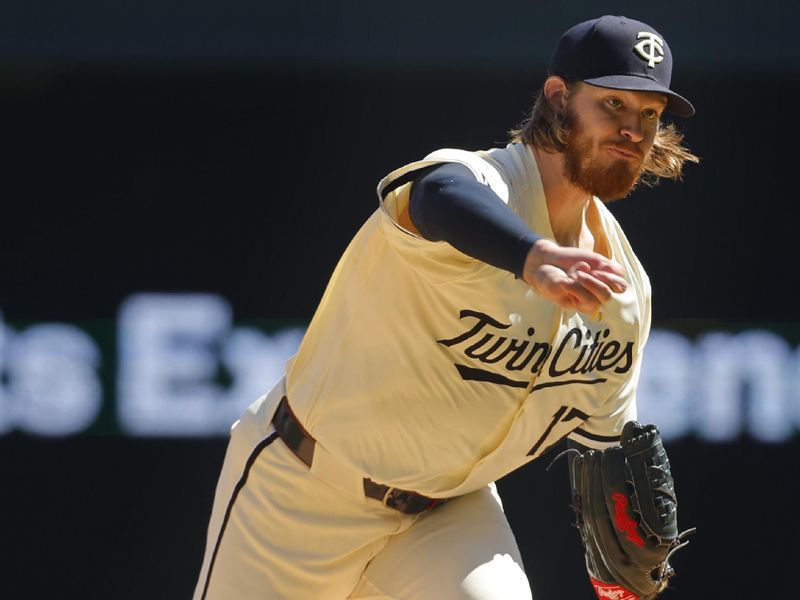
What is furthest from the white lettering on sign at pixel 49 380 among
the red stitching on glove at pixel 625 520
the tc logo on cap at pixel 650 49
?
the tc logo on cap at pixel 650 49

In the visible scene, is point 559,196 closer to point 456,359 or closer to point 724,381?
point 456,359

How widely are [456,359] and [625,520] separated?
0.50 m

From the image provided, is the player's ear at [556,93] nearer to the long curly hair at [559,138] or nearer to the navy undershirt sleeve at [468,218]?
the long curly hair at [559,138]

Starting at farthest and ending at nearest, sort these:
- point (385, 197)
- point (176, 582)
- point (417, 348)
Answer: point (176, 582)
point (417, 348)
point (385, 197)

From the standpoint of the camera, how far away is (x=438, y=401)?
2469 millimetres

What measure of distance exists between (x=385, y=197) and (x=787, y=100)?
219 centimetres

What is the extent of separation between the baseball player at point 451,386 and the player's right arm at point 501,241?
124 mm

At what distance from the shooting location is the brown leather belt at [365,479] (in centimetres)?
255

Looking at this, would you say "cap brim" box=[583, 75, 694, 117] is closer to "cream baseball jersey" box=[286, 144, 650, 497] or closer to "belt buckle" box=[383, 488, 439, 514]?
"cream baseball jersey" box=[286, 144, 650, 497]

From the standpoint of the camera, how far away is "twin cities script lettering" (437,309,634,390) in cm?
241

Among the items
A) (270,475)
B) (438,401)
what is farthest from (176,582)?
(438,401)

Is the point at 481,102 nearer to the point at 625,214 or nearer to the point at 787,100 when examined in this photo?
the point at 625,214

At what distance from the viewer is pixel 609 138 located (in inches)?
96.8

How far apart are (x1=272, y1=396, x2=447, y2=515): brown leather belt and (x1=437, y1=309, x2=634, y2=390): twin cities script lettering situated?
10.3 inches
